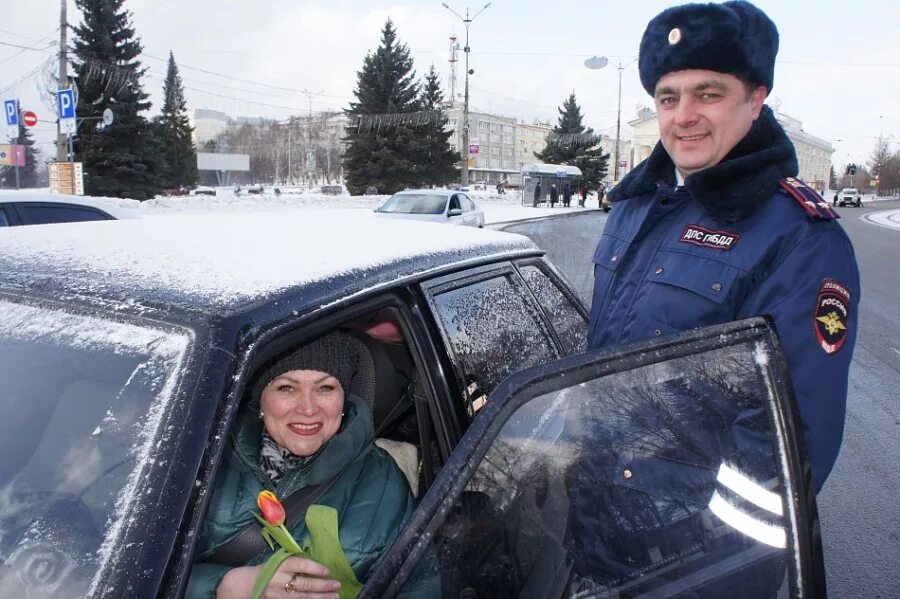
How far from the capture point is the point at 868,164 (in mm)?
105688

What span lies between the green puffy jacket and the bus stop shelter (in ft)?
127

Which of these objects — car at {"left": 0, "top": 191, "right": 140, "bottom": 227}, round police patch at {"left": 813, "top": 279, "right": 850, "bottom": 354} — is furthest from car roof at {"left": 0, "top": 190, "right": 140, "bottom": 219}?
round police patch at {"left": 813, "top": 279, "right": 850, "bottom": 354}

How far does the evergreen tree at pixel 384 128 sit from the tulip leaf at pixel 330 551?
134ft

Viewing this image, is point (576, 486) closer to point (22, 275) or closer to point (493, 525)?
point (493, 525)

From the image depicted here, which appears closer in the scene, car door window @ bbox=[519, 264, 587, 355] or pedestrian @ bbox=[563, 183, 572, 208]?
car door window @ bbox=[519, 264, 587, 355]

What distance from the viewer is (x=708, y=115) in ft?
5.48

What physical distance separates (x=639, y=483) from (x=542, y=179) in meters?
41.0

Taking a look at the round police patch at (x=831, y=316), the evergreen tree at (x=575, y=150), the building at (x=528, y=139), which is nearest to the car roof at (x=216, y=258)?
the round police patch at (x=831, y=316)

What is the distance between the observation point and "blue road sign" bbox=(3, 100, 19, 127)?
18.4 meters

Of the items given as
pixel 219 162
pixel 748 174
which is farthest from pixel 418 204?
pixel 219 162

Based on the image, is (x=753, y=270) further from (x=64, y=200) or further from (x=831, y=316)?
(x=64, y=200)

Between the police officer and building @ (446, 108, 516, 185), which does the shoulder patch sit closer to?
the police officer

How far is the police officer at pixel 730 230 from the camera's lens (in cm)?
135

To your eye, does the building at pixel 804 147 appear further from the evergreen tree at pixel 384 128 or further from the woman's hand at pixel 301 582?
the woman's hand at pixel 301 582
